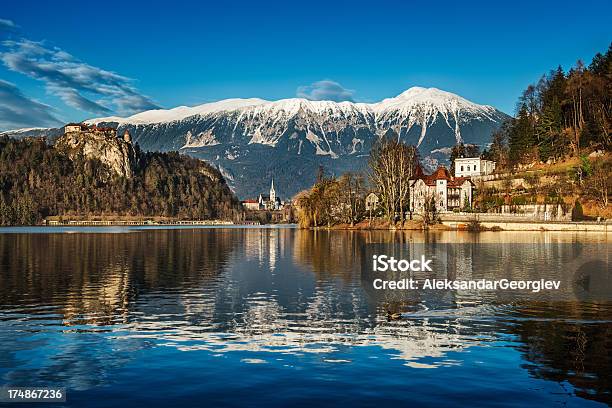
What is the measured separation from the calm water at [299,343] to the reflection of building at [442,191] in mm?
124587

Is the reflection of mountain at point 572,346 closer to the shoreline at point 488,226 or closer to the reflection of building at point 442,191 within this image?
the shoreline at point 488,226

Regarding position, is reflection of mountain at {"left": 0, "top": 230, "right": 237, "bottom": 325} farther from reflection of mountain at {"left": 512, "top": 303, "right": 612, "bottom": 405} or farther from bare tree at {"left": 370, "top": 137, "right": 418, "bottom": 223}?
bare tree at {"left": 370, "top": 137, "right": 418, "bottom": 223}

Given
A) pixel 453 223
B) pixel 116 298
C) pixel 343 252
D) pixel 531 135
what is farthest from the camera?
pixel 531 135

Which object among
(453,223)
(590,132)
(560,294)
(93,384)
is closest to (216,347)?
(93,384)

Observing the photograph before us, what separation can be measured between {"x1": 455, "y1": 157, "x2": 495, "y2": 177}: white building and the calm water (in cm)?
14675

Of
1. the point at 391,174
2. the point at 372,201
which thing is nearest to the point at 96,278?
the point at 391,174

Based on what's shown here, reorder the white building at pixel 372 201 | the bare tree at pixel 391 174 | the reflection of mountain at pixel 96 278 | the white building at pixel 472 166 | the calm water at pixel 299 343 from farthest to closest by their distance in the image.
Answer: the white building at pixel 472 166, the white building at pixel 372 201, the bare tree at pixel 391 174, the reflection of mountain at pixel 96 278, the calm water at pixel 299 343

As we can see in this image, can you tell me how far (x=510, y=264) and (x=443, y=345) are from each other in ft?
113

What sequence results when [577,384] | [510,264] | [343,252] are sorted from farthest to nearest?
1. [343,252]
2. [510,264]
3. [577,384]

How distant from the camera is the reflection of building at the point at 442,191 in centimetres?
16912

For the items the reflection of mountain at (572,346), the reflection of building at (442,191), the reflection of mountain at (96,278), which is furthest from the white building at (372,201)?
the reflection of mountain at (572,346)

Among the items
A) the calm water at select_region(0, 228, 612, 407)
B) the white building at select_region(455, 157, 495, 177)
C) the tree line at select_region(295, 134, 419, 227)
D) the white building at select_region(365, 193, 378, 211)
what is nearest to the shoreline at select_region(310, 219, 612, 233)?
the tree line at select_region(295, 134, 419, 227)

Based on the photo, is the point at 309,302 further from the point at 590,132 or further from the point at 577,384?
the point at 590,132

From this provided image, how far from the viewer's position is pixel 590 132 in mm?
149750
